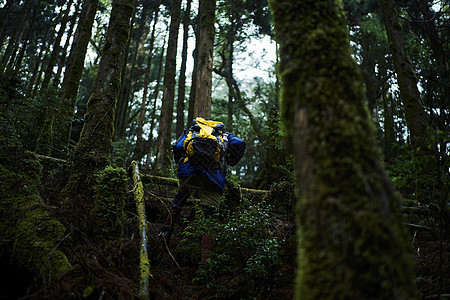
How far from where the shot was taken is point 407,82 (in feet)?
23.2

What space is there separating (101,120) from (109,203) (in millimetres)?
1599

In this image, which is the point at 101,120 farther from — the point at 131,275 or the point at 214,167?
the point at 131,275

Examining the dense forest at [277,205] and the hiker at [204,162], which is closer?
the dense forest at [277,205]

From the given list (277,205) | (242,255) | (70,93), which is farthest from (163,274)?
(70,93)

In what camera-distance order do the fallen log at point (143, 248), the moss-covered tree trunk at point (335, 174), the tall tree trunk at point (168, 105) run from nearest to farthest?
the moss-covered tree trunk at point (335, 174) → the fallen log at point (143, 248) → the tall tree trunk at point (168, 105)

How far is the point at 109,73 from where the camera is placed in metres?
4.56

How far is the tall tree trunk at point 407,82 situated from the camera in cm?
667

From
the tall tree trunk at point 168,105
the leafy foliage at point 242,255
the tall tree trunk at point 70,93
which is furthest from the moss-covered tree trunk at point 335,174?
the tall tree trunk at point 168,105

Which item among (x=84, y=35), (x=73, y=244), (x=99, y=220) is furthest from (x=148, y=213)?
(x=84, y=35)

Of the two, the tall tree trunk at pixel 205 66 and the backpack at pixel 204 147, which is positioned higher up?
the tall tree trunk at pixel 205 66

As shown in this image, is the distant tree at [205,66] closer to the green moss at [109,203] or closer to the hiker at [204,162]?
the hiker at [204,162]

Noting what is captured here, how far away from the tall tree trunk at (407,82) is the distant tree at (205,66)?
5.07 metres

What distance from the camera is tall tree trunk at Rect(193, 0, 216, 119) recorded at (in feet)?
22.5

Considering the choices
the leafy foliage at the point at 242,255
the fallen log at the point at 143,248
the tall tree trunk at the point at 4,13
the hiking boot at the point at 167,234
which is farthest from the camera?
the tall tree trunk at the point at 4,13
